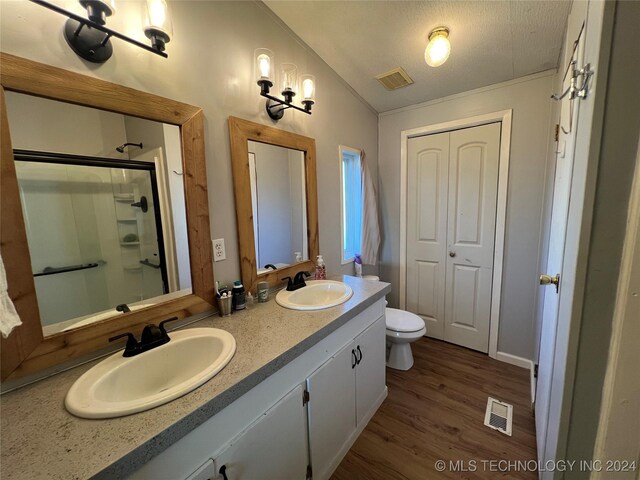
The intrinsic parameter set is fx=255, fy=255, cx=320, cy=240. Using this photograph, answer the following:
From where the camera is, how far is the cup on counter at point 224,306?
1.26m

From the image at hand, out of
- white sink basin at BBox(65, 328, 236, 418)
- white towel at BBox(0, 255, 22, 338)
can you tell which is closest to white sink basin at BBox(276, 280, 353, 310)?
white sink basin at BBox(65, 328, 236, 418)

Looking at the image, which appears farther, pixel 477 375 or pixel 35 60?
pixel 477 375

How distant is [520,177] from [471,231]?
0.54 m

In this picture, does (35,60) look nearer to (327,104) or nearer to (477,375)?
(327,104)

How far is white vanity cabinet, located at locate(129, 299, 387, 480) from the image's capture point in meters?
0.75

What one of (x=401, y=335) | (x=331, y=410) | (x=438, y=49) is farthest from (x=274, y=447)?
(x=438, y=49)

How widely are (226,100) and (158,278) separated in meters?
0.94

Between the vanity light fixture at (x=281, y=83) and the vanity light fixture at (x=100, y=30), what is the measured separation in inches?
18.2

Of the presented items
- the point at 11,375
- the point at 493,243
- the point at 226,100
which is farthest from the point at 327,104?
the point at 11,375

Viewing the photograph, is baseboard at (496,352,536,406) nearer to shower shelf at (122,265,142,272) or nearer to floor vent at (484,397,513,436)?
floor vent at (484,397,513,436)

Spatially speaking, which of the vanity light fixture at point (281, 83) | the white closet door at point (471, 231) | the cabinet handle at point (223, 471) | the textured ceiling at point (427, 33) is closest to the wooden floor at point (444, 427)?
the white closet door at point (471, 231)

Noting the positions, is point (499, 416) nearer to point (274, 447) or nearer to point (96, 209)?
point (274, 447)

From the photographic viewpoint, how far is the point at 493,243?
216 centimetres

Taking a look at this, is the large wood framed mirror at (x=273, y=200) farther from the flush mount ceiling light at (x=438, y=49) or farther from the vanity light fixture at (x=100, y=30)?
the flush mount ceiling light at (x=438, y=49)
